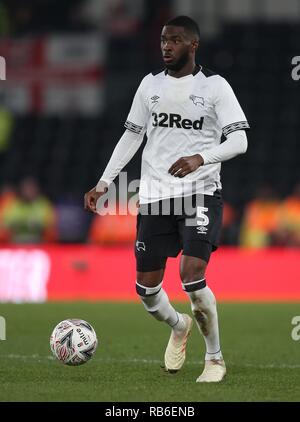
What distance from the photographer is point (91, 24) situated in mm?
27781

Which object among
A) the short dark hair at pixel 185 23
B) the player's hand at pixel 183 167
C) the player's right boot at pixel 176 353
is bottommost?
the player's right boot at pixel 176 353

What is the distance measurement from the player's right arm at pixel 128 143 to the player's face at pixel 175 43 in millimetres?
354

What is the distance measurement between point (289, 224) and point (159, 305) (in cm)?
1201

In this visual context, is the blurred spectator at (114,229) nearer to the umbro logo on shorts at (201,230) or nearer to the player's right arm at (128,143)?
the player's right arm at (128,143)

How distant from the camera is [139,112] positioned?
9.20 meters

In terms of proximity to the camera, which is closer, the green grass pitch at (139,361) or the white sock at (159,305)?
the green grass pitch at (139,361)

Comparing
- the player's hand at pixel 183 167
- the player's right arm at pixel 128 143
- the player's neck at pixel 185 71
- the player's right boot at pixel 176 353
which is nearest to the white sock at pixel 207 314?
the player's right boot at pixel 176 353

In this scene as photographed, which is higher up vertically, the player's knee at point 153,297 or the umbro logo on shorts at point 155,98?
the umbro logo on shorts at point 155,98

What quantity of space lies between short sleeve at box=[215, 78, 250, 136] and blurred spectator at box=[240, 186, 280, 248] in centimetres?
1219

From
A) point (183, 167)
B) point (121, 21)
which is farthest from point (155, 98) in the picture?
point (121, 21)

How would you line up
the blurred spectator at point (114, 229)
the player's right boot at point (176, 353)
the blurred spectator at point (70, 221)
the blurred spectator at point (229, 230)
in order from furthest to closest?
the blurred spectator at point (70, 221), the blurred spectator at point (114, 229), the blurred spectator at point (229, 230), the player's right boot at point (176, 353)

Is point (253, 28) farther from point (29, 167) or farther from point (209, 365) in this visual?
point (209, 365)

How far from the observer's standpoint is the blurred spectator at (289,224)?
20.7 m

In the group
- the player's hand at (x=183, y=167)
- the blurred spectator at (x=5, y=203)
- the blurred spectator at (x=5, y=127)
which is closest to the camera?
the player's hand at (x=183, y=167)
